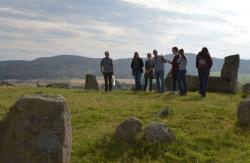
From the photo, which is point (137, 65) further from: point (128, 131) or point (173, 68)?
point (128, 131)

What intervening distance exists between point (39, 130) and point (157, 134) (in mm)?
4275

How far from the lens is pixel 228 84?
32.7m

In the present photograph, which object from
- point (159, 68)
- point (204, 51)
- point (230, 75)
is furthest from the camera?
point (230, 75)

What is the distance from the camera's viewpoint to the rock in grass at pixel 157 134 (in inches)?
561

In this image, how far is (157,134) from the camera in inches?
562

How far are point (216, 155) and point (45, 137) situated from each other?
17.3 feet

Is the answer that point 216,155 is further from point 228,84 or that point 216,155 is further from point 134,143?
point 228,84

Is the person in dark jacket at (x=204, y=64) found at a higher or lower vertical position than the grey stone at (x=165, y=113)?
higher

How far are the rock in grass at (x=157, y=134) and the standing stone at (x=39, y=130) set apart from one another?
12.2ft

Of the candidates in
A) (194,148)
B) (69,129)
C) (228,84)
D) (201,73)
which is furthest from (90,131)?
(228,84)

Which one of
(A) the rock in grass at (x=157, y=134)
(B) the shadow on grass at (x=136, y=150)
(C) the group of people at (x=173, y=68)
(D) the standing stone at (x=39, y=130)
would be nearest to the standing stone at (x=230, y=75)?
(C) the group of people at (x=173, y=68)

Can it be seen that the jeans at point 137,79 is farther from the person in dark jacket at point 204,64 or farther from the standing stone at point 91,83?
the standing stone at point 91,83

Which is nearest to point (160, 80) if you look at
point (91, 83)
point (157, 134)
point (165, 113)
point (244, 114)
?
point (91, 83)

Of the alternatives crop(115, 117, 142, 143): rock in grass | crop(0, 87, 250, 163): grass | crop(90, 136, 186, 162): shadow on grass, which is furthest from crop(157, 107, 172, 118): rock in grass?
crop(90, 136, 186, 162): shadow on grass
